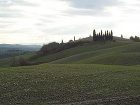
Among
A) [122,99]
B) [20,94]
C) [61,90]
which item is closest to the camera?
[122,99]

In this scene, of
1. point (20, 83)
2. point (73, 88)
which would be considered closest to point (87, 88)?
point (73, 88)

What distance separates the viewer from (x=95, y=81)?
135ft

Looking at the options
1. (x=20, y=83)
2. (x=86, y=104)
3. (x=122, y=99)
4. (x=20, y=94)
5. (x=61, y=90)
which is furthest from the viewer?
(x=20, y=83)

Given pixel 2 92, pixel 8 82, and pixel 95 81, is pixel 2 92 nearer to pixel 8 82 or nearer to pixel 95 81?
pixel 8 82

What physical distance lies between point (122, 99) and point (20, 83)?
12.7 meters

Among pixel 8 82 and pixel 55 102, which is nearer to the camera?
pixel 55 102

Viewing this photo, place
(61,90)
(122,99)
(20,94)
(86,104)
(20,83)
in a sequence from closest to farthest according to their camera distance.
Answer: (86,104), (122,99), (20,94), (61,90), (20,83)

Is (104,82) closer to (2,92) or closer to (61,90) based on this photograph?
(61,90)

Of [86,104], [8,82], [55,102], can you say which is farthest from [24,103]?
[8,82]

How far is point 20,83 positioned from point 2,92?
5483 mm

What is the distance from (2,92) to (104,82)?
1143cm

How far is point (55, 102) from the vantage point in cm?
2877

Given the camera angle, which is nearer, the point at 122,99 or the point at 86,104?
the point at 86,104

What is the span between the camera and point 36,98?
30.6 m
